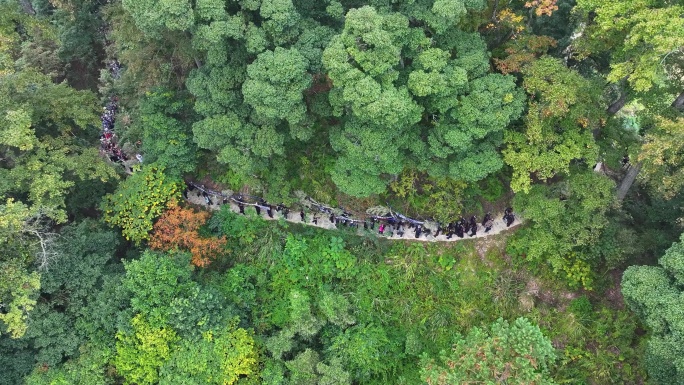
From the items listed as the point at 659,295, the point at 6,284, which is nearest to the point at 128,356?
the point at 6,284

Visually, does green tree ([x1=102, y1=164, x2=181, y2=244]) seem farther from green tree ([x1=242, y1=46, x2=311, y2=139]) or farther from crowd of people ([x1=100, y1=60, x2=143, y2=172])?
green tree ([x1=242, y1=46, x2=311, y2=139])

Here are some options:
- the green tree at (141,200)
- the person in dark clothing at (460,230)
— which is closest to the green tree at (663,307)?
the person in dark clothing at (460,230)

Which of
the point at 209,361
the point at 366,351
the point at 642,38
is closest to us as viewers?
the point at 642,38

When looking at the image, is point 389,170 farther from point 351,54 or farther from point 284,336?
point 284,336

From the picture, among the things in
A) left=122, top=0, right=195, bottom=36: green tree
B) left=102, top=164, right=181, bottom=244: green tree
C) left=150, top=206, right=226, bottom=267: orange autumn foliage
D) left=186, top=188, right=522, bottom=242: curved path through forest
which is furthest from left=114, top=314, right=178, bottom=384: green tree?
left=122, top=0, right=195, bottom=36: green tree

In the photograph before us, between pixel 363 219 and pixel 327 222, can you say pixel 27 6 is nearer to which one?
pixel 327 222

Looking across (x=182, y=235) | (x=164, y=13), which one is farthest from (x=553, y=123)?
(x=182, y=235)
